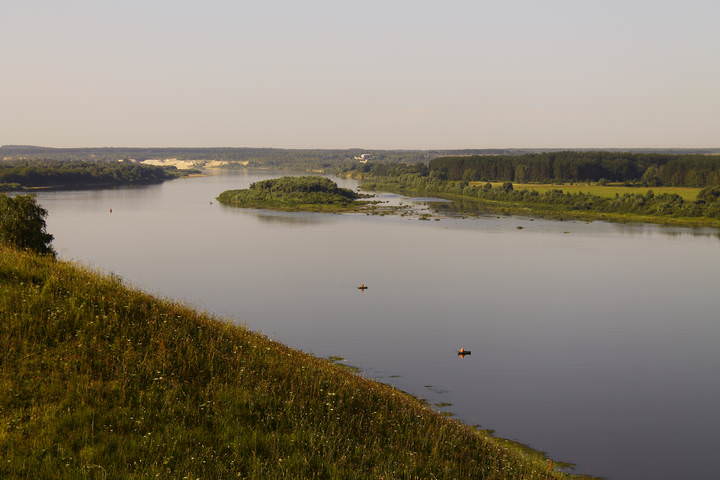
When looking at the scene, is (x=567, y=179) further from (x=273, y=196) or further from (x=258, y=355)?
Result: (x=258, y=355)

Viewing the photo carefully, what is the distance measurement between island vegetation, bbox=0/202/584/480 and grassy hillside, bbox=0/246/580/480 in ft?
0.08

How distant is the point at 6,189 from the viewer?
146750 millimetres

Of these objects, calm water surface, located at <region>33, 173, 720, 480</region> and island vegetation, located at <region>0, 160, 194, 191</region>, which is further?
island vegetation, located at <region>0, 160, 194, 191</region>

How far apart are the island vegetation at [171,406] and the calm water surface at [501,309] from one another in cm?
1741

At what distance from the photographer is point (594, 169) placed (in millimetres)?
172750

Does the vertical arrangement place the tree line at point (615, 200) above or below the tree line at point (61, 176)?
below

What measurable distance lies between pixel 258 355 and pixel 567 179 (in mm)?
171633

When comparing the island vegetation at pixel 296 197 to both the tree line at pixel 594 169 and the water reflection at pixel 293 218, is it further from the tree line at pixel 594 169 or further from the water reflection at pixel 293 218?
the tree line at pixel 594 169

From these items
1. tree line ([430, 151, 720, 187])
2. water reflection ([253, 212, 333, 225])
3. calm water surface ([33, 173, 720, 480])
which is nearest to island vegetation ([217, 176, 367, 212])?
water reflection ([253, 212, 333, 225])

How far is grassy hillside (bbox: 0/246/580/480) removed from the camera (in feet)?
26.9

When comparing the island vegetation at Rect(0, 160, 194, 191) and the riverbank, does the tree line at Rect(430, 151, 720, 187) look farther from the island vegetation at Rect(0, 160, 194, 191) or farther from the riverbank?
the island vegetation at Rect(0, 160, 194, 191)

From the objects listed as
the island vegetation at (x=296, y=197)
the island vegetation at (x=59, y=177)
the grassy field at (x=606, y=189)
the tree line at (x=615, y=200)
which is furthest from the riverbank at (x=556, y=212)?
the island vegetation at (x=59, y=177)

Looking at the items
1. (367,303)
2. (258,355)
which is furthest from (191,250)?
(258,355)

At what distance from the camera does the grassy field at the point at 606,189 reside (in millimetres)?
133500
